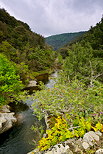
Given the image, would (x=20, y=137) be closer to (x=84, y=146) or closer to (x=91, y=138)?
(x=84, y=146)

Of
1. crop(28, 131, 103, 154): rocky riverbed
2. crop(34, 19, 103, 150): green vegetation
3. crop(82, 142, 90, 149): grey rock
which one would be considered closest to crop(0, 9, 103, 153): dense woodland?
crop(34, 19, 103, 150): green vegetation

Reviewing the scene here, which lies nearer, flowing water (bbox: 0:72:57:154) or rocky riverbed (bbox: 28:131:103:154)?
rocky riverbed (bbox: 28:131:103:154)

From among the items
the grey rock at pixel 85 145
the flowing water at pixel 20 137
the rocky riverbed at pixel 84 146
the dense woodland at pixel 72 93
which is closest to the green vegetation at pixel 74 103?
the dense woodland at pixel 72 93

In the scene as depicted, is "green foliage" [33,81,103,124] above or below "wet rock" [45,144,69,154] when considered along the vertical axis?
above

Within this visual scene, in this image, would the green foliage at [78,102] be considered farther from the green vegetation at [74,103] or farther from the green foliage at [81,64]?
the green foliage at [81,64]

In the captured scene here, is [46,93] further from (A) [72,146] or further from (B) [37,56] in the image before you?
(B) [37,56]

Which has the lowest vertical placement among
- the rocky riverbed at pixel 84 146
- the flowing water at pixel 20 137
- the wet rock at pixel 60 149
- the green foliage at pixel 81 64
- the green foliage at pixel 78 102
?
the flowing water at pixel 20 137

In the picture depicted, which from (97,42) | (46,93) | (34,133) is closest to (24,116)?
(34,133)

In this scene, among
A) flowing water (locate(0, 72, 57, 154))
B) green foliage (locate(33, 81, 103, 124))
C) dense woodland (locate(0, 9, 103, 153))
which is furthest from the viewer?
flowing water (locate(0, 72, 57, 154))

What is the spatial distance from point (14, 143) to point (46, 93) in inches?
158

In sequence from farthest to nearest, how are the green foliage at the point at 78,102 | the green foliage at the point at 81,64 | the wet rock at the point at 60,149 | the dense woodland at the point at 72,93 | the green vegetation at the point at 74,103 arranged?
1. the green foliage at the point at 81,64
2. the green foliage at the point at 78,102
3. the dense woodland at the point at 72,93
4. the green vegetation at the point at 74,103
5. the wet rock at the point at 60,149

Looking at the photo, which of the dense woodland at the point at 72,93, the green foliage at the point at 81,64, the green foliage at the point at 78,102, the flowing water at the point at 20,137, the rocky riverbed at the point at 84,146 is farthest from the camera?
the green foliage at the point at 81,64

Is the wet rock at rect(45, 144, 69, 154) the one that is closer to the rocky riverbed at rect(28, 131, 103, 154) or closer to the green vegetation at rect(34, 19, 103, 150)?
the rocky riverbed at rect(28, 131, 103, 154)

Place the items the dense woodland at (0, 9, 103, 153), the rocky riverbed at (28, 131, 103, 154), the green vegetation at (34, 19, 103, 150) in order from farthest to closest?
1. the dense woodland at (0, 9, 103, 153)
2. the green vegetation at (34, 19, 103, 150)
3. the rocky riverbed at (28, 131, 103, 154)
